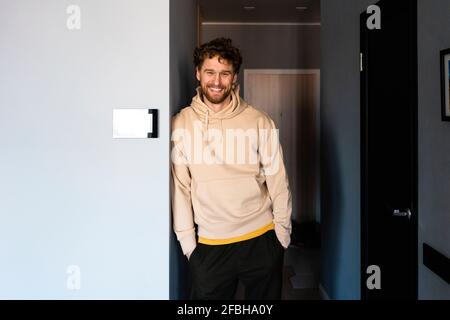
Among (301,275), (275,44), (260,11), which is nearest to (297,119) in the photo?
(275,44)

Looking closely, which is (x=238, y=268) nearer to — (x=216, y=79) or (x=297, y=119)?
(x=216, y=79)

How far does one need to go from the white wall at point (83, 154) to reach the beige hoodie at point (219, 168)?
0.44 ft

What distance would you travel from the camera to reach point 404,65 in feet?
7.43

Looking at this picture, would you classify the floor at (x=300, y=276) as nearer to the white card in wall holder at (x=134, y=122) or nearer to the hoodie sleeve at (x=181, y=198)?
the hoodie sleeve at (x=181, y=198)

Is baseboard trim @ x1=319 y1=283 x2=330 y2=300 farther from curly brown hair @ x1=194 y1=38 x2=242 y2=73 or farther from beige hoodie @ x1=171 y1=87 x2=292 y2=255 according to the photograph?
curly brown hair @ x1=194 y1=38 x2=242 y2=73

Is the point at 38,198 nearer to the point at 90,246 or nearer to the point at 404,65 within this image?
the point at 90,246

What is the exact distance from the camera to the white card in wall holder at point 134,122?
1625 mm

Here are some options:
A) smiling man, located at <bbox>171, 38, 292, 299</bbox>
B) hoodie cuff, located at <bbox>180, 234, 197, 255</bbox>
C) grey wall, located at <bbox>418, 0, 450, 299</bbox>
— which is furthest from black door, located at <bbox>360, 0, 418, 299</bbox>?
hoodie cuff, located at <bbox>180, 234, 197, 255</bbox>

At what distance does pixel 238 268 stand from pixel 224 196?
0.32m

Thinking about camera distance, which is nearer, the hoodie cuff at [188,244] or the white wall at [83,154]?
the white wall at [83,154]

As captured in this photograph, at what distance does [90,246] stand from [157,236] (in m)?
0.26

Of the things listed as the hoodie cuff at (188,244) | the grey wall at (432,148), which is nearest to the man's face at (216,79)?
the hoodie cuff at (188,244)

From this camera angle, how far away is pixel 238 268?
1863 mm

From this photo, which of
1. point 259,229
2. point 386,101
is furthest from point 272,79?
point 259,229
